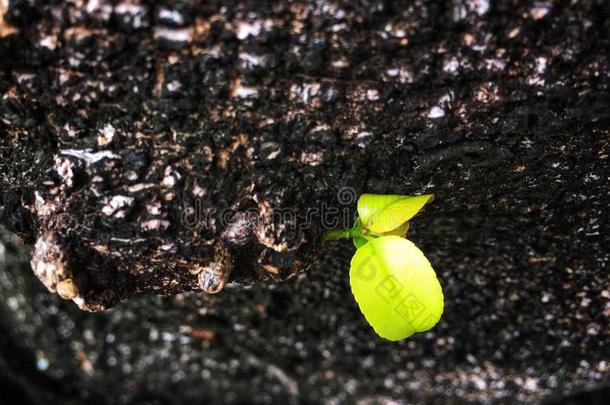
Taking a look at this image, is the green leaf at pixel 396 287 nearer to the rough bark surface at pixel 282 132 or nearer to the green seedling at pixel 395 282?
the green seedling at pixel 395 282

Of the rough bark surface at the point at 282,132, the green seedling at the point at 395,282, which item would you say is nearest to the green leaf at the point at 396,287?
the green seedling at the point at 395,282

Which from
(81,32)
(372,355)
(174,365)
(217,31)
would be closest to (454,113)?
(217,31)

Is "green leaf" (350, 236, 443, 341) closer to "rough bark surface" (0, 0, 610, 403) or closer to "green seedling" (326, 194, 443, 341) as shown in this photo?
"green seedling" (326, 194, 443, 341)

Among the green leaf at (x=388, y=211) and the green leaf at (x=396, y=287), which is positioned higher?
the green leaf at (x=388, y=211)

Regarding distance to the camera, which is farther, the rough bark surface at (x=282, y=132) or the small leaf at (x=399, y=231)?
the small leaf at (x=399, y=231)

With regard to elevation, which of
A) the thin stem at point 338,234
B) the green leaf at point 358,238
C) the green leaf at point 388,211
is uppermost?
the green leaf at point 388,211

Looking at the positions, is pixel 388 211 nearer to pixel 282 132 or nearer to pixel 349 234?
pixel 349 234

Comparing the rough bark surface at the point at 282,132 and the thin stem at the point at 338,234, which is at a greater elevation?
the rough bark surface at the point at 282,132

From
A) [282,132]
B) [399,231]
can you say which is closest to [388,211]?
[399,231]

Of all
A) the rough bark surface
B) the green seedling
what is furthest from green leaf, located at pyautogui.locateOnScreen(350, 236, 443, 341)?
the rough bark surface
